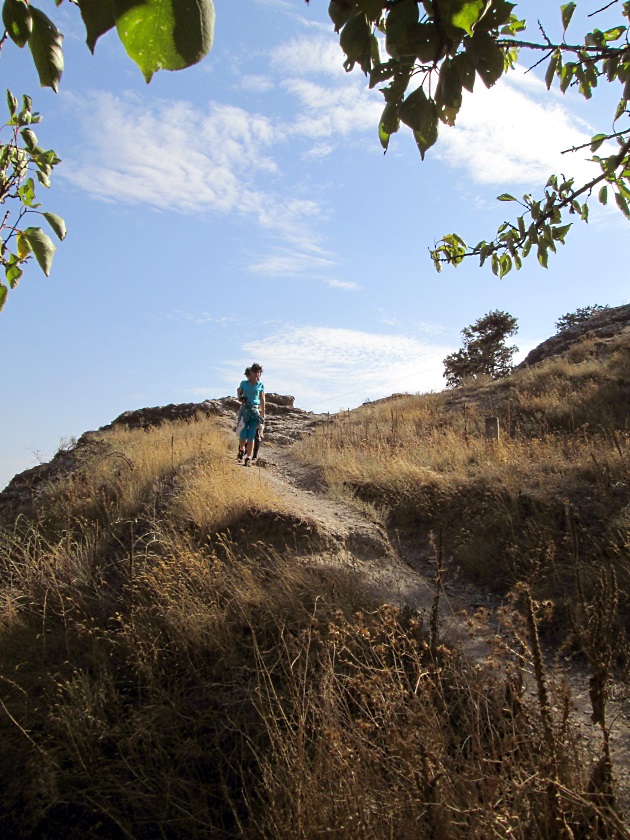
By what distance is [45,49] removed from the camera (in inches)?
36.3

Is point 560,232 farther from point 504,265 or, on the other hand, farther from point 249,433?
point 249,433

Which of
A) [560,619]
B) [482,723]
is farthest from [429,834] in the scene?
[560,619]

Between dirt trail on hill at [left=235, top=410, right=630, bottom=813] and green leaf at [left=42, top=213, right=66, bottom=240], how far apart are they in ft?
8.29

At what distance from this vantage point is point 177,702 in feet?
12.3

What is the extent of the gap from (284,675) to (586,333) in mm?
19609

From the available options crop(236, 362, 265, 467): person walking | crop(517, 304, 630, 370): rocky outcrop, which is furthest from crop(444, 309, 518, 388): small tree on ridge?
crop(236, 362, 265, 467): person walking

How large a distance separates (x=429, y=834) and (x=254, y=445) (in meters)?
9.76

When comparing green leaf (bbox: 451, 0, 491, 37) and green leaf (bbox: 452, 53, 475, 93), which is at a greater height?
green leaf (bbox: 451, 0, 491, 37)

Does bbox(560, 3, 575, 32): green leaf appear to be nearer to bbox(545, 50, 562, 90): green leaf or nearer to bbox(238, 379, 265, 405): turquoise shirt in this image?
bbox(545, 50, 562, 90): green leaf

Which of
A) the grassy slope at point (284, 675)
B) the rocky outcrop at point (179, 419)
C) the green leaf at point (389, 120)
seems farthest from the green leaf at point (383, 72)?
the rocky outcrop at point (179, 419)

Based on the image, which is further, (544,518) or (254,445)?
(254,445)

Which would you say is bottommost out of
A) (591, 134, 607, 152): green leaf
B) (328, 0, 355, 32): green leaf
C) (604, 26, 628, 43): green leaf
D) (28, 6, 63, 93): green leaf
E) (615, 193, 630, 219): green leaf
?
(28, 6, 63, 93): green leaf

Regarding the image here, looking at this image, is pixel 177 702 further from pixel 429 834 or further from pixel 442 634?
pixel 429 834

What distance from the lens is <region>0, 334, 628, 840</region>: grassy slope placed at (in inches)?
88.9
